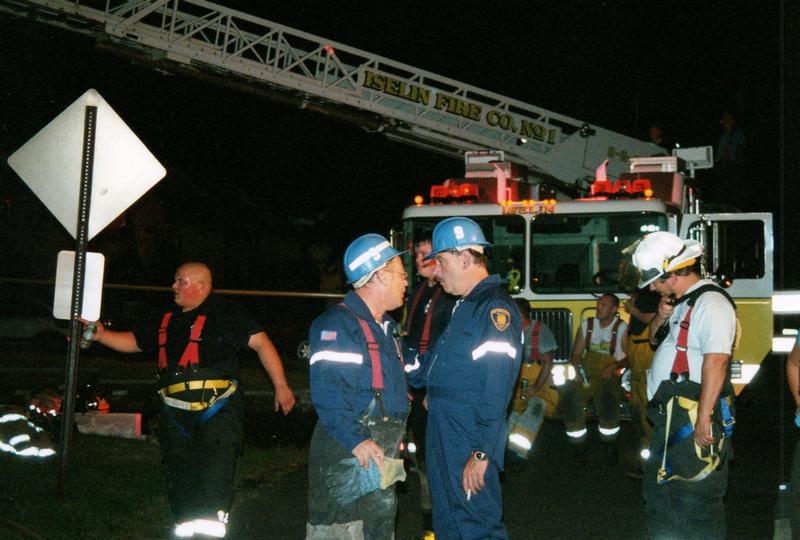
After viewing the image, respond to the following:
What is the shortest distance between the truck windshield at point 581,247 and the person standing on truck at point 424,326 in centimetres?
378

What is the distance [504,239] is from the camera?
10539 mm

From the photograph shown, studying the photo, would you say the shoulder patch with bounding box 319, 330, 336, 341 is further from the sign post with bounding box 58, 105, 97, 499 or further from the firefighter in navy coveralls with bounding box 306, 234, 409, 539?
the sign post with bounding box 58, 105, 97, 499

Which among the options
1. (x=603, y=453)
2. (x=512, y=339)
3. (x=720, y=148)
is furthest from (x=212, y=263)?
(x=512, y=339)

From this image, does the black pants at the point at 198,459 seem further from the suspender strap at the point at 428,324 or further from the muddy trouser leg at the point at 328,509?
the suspender strap at the point at 428,324

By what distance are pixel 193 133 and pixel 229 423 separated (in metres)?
18.0

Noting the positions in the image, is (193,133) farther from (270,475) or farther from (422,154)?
(270,475)

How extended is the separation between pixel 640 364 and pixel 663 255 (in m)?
3.52

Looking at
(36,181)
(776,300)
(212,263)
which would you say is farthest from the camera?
(212,263)

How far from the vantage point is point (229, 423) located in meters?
5.86

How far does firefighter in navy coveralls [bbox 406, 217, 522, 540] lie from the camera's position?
4.63 metres

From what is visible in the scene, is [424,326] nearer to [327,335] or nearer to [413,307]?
[413,307]

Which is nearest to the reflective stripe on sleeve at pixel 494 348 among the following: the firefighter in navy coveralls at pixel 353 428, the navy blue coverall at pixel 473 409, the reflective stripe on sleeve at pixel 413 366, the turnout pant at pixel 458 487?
the navy blue coverall at pixel 473 409

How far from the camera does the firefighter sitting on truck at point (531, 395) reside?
8.76 m

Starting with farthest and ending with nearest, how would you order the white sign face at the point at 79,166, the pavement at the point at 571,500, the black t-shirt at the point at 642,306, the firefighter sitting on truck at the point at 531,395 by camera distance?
the firefighter sitting on truck at the point at 531,395
the black t-shirt at the point at 642,306
the pavement at the point at 571,500
the white sign face at the point at 79,166
